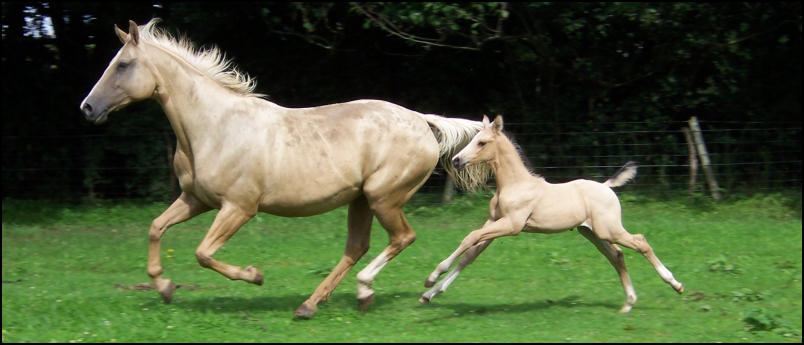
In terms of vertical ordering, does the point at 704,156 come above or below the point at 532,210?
below

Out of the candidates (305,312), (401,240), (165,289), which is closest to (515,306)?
(401,240)

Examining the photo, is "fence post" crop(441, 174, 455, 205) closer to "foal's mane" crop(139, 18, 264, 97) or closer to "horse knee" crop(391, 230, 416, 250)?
"horse knee" crop(391, 230, 416, 250)

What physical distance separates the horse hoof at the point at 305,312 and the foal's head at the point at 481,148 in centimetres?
152

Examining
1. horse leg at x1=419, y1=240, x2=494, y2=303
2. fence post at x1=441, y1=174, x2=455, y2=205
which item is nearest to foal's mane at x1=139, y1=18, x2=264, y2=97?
horse leg at x1=419, y1=240, x2=494, y2=303

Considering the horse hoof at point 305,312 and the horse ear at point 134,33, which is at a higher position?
the horse ear at point 134,33

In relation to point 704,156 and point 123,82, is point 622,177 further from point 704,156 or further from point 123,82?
point 704,156

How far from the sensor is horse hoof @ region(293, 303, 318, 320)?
645cm

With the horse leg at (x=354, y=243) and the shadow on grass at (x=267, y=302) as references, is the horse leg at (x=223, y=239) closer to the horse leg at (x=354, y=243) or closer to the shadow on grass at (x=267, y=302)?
the shadow on grass at (x=267, y=302)

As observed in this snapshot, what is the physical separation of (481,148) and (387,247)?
1056 mm

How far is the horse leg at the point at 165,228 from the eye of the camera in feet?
22.0

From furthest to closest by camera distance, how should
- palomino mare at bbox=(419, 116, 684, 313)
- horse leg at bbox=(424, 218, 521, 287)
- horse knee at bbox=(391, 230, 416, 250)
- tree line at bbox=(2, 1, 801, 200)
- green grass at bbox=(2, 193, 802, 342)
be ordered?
tree line at bbox=(2, 1, 801, 200)
horse knee at bbox=(391, 230, 416, 250)
palomino mare at bbox=(419, 116, 684, 313)
horse leg at bbox=(424, 218, 521, 287)
green grass at bbox=(2, 193, 802, 342)

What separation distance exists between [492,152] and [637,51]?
8040mm

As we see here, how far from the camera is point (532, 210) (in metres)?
6.63

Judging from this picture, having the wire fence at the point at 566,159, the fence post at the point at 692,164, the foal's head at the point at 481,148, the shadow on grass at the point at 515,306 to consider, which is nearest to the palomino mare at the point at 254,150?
the foal's head at the point at 481,148
